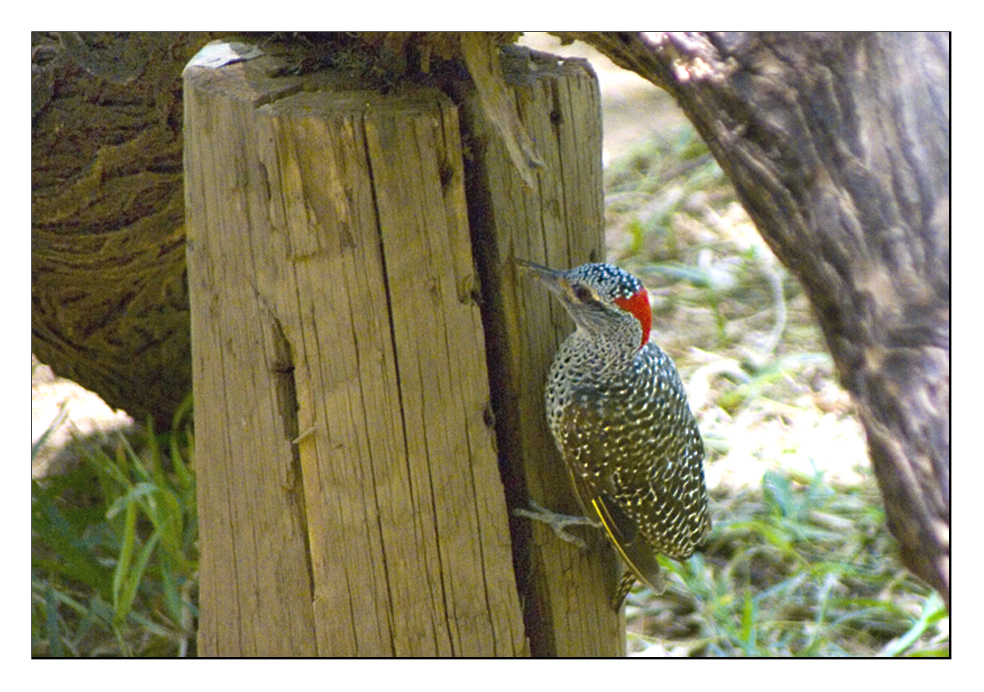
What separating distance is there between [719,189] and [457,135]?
Answer: 3891 mm

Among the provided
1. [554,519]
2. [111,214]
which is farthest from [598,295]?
[111,214]

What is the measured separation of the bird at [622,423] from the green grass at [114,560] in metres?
1.70

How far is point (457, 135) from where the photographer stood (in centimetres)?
205

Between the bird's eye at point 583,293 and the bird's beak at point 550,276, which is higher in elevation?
the bird's beak at point 550,276

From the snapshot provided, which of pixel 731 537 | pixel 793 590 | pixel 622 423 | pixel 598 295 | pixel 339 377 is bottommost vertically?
pixel 793 590

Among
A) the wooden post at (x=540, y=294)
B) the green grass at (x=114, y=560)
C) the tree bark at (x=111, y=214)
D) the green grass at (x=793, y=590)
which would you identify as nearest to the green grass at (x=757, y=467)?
the green grass at (x=793, y=590)

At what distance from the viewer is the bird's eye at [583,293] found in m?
2.22

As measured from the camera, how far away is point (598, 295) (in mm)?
2227

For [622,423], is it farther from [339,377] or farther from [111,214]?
[111,214]

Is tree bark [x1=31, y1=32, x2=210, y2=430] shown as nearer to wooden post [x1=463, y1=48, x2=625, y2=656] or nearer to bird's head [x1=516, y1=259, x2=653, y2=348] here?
wooden post [x1=463, y1=48, x2=625, y2=656]

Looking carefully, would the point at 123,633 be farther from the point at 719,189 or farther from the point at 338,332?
the point at 719,189

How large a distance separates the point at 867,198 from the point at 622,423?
2.80ft

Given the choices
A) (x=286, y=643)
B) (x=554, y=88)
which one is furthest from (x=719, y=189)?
(x=286, y=643)

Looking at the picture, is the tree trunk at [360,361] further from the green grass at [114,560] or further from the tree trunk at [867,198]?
the green grass at [114,560]
